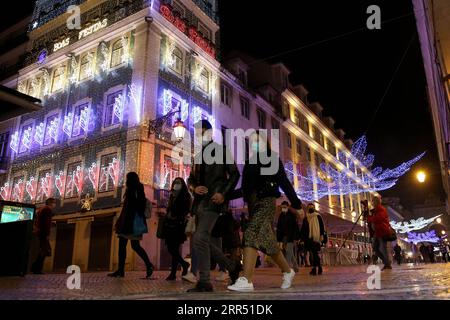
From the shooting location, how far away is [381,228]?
10.3 m

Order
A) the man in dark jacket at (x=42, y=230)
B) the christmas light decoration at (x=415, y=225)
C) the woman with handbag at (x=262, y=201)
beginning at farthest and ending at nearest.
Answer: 1. the christmas light decoration at (x=415, y=225)
2. the man in dark jacket at (x=42, y=230)
3. the woman with handbag at (x=262, y=201)

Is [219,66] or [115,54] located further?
[219,66]

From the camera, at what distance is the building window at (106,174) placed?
1841 cm

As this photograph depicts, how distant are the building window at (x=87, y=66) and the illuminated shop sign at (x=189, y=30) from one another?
4.96m

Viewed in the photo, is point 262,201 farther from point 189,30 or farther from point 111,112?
point 189,30

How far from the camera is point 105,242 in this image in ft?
58.4

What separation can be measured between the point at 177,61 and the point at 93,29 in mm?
5226

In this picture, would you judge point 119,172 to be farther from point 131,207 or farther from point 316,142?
point 316,142

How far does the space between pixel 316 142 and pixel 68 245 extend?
26851 millimetres

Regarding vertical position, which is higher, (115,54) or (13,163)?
(115,54)

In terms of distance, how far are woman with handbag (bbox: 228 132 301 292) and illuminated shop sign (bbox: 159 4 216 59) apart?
1756 cm

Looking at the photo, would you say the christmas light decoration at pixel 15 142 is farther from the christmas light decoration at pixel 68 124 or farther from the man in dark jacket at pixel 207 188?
the man in dark jacket at pixel 207 188

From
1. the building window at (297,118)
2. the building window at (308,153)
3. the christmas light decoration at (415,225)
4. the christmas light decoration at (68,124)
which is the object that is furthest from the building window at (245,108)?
the christmas light decoration at (415,225)
